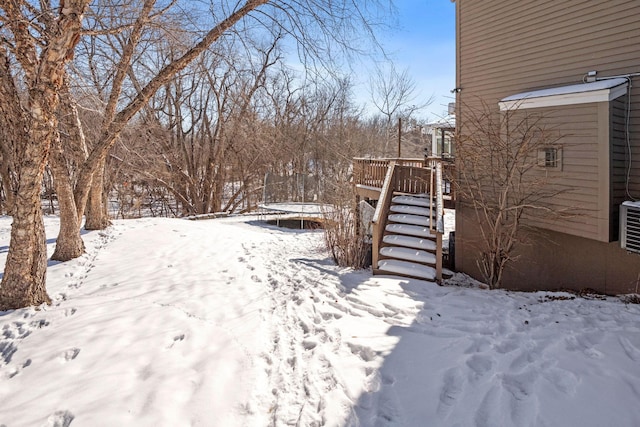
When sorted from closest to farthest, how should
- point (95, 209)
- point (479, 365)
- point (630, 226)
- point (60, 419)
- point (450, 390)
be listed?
point (60, 419) < point (450, 390) < point (479, 365) < point (630, 226) < point (95, 209)

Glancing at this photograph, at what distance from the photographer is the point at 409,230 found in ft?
26.9

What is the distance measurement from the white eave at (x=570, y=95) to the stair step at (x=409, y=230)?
300cm

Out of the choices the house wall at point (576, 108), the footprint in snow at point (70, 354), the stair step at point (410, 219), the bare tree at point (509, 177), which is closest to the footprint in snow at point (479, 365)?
the footprint in snow at point (70, 354)

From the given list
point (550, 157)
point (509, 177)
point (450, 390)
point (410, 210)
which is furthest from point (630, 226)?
point (450, 390)

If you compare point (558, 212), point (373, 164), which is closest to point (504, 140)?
point (558, 212)

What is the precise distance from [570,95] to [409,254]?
394 centimetres

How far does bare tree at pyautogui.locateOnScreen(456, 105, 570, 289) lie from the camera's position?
23.5 feet

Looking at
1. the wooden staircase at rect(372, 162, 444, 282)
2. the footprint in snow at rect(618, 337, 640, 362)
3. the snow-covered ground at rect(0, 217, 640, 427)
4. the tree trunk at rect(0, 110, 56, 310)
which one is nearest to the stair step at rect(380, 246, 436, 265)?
the wooden staircase at rect(372, 162, 444, 282)

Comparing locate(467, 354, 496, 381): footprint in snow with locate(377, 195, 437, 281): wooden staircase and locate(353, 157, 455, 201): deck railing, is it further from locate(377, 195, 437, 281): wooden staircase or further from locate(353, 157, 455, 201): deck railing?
locate(353, 157, 455, 201): deck railing

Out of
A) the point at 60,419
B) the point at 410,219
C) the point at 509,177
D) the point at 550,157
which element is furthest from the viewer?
the point at 410,219

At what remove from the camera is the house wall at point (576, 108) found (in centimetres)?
646

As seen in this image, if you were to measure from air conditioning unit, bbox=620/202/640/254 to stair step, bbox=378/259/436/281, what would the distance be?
3.00 meters

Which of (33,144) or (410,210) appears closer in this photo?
(33,144)

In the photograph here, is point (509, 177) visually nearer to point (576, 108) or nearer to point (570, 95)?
point (576, 108)
